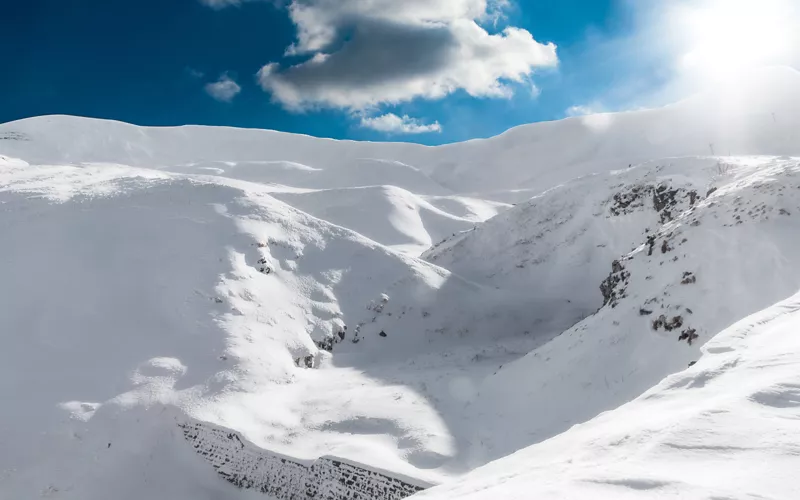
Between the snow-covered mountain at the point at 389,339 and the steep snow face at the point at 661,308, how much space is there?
70mm

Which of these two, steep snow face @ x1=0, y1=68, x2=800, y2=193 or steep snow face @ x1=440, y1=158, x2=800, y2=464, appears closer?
steep snow face @ x1=440, y1=158, x2=800, y2=464

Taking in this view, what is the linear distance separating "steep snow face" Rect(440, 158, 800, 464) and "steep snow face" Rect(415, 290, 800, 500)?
5.99 metres

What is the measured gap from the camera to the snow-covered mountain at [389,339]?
23.2ft

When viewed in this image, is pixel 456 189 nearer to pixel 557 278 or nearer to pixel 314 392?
pixel 557 278

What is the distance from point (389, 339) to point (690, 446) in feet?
58.1

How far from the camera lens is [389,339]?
2233 cm

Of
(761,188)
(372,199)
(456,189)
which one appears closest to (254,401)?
(761,188)

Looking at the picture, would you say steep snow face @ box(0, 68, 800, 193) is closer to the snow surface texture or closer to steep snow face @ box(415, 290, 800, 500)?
the snow surface texture

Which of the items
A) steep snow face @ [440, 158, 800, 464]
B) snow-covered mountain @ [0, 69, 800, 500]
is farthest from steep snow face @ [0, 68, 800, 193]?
steep snow face @ [440, 158, 800, 464]

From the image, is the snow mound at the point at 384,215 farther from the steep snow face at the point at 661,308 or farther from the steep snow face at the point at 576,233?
the steep snow face at the point at 661,308

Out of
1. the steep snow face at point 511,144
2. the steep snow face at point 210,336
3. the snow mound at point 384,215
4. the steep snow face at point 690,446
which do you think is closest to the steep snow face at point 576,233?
the steep snow face at point 210,336

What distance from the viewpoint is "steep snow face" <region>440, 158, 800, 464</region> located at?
42.9 ft

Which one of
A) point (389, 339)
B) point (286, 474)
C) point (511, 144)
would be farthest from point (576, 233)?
point (511, 144)

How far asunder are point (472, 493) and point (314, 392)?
12.4 meters
